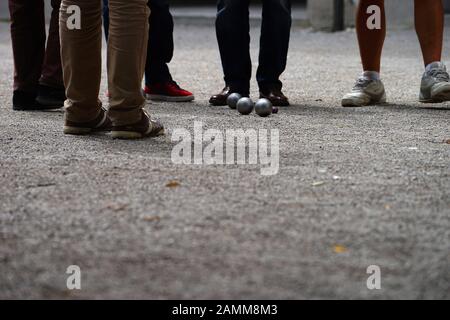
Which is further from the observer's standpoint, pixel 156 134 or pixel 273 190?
pixel 156 134

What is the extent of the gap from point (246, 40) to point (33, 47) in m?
1.19

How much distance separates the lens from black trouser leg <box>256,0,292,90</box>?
5.50 meters

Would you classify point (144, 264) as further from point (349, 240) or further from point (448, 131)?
point (448, 131)

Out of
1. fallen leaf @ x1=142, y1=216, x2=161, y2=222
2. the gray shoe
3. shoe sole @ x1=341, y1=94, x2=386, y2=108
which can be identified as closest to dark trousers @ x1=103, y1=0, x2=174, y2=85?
shoe sole @ x1=341, y1=94, x2=386, y2=108

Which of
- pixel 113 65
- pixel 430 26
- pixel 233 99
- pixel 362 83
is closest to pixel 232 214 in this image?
pixel 113 65

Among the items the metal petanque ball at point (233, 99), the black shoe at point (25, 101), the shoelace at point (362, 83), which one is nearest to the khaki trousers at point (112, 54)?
the black shoe at point (25, 101)

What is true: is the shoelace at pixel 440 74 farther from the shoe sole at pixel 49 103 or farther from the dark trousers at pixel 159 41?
the shoe sole at pixel 49 103

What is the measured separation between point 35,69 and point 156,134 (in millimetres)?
1210

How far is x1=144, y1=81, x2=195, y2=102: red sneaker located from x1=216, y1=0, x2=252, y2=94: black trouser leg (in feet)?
1.11

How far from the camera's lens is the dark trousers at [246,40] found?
5.51 m

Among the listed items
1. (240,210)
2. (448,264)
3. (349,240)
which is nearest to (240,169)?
(240,210)

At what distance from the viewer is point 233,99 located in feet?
17.8

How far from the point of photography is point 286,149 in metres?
4.16

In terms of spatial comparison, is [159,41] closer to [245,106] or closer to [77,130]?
[245,106]
